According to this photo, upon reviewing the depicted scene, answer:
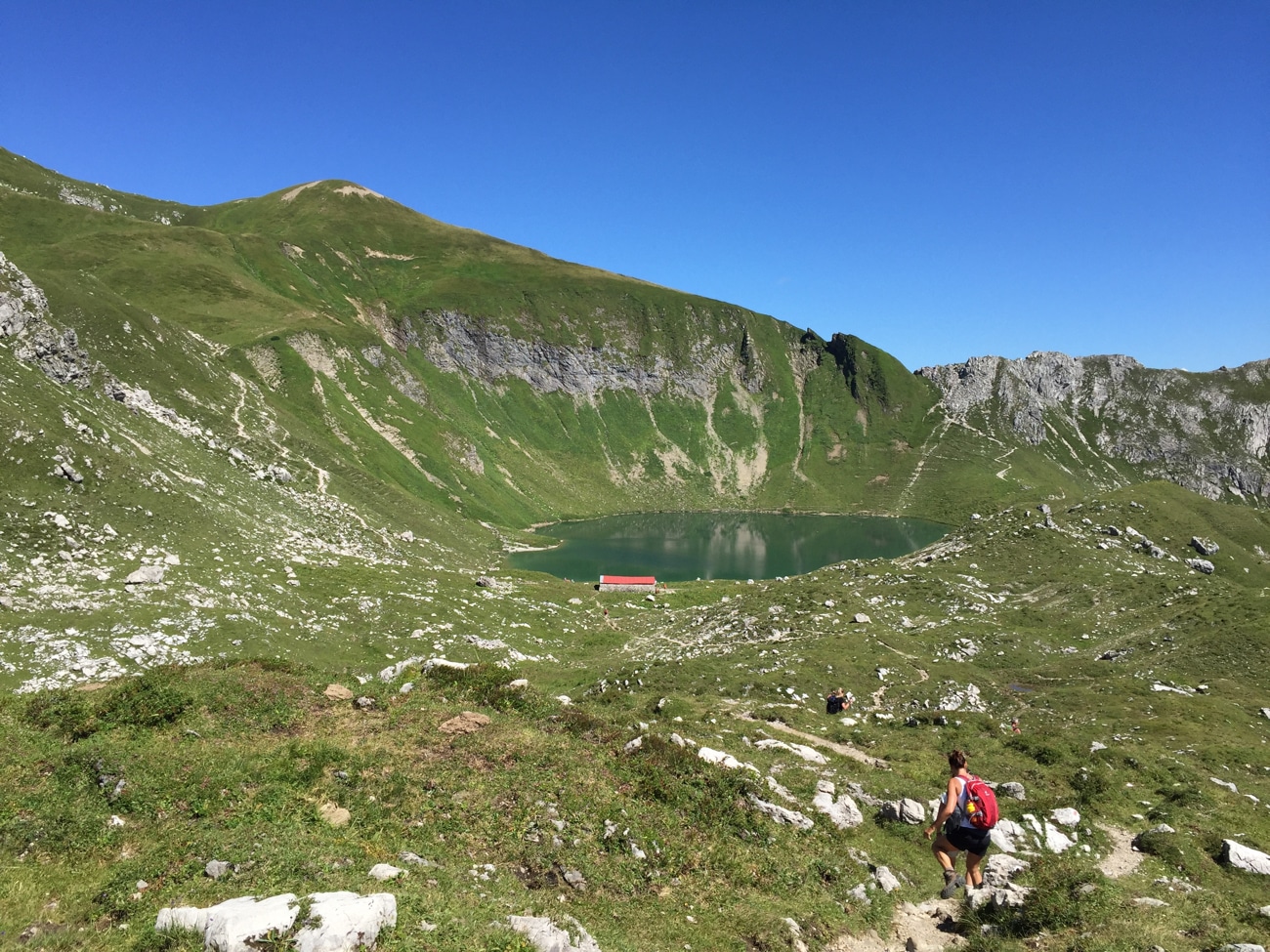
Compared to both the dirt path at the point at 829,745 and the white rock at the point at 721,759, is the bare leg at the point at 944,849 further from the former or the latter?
the dirt path at the point at 829,745

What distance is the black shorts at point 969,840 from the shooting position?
1396cm

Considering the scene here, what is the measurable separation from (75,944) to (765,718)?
26.3 meters

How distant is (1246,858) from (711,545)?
13068cm

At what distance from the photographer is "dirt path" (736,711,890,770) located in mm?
24945

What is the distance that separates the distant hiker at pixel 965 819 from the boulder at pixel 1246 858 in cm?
865

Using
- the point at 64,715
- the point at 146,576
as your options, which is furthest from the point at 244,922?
the point at 146,576

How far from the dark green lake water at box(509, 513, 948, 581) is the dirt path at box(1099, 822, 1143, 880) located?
86289mm

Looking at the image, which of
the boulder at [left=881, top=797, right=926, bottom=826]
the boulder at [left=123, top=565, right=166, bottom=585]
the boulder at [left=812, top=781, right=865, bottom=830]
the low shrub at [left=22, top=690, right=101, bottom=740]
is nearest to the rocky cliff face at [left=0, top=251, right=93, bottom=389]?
the boulder at [left=123, top=565, right=166, bottom=585]

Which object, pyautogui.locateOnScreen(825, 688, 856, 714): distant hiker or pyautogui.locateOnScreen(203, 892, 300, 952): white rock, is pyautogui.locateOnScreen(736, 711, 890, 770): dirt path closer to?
pyautogui.locateOnScreen(825, 688, 856, 714): distant hiker

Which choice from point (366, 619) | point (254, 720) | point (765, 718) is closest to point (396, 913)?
point (254, 720)

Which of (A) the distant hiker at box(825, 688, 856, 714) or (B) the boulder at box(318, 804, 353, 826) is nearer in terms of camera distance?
(B) the boulder at box(318, 804, 353, 826)

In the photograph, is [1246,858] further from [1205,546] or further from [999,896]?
[1205,546]

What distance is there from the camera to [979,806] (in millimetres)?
13781

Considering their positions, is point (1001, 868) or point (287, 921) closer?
point (287, 921)
